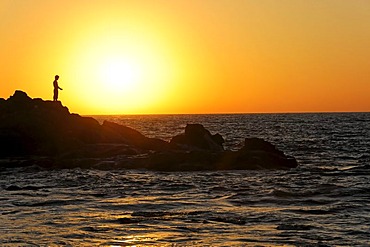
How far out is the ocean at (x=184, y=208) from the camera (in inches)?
571

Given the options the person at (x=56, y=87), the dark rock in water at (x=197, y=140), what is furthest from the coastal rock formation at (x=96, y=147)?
the person at (x=56, y=87)

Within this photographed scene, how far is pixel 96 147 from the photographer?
38875 mm

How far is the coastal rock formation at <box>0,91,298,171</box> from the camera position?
1372 inches

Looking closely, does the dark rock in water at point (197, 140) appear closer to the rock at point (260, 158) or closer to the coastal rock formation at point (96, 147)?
the coastal rock formation at point (96, 147)

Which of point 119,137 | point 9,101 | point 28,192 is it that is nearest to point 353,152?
point 119,137

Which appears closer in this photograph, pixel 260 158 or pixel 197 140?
pixel 260 158

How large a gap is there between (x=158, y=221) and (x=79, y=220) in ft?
7.90

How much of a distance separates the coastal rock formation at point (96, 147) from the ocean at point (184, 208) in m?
2.52

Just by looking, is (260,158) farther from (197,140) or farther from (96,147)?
(96,147)

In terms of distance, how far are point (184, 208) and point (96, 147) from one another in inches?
803

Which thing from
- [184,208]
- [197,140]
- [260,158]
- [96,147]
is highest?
[197,140]

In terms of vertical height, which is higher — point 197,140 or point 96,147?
point 197,140

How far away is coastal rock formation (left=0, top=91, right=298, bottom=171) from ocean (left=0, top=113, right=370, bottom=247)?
8.26 feet

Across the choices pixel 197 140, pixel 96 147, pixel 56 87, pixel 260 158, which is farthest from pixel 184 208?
pixel 56 87
